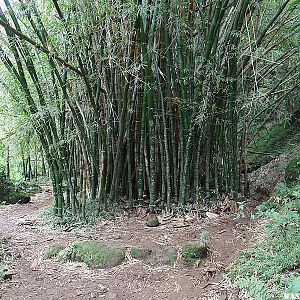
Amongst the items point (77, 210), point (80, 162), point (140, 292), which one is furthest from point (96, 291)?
point (80, 162)

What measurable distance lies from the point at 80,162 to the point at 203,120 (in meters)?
1.41

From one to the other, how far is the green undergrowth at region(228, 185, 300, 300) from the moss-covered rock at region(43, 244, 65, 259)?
4.36 feet

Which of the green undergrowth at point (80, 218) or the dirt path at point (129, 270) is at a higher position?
the green undergrowth at point (80, 218)

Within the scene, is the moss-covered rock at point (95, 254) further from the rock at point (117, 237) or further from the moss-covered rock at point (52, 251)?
the rock at point (117, 237)

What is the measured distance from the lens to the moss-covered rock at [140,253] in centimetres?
264

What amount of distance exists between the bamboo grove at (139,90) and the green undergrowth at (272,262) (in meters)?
1.22

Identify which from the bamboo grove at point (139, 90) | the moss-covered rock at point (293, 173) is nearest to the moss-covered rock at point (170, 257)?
the bamboo grove at point (139, 90)

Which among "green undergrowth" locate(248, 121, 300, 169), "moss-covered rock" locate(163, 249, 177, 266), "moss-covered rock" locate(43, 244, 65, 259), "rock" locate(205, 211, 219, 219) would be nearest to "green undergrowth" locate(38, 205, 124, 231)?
"moss-covered rock" locate(43, 244, 65, 259)

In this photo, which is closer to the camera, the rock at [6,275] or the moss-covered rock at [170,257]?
the rock at [6,275]

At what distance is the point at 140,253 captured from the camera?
2660 millimetres

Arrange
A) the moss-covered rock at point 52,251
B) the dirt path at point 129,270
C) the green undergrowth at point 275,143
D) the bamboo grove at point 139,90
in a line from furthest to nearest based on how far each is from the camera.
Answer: the green undergrowth at point 275,143
the bamboo grove at point 139,90
the moss-covered rock at point 52,251
the dirt path at point 129,270

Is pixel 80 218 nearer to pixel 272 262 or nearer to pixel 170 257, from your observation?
pixel 170 257

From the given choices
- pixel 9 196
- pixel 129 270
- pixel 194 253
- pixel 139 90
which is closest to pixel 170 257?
pixel 194 253

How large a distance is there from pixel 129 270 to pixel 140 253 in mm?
183
